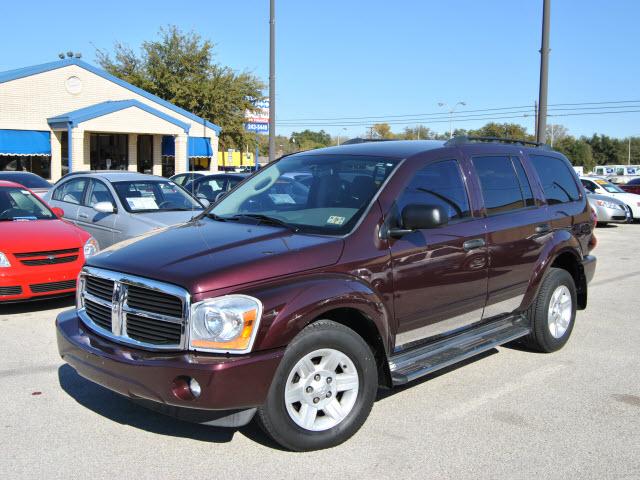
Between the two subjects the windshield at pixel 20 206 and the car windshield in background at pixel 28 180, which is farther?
the car windshield in background at pixel 28 180

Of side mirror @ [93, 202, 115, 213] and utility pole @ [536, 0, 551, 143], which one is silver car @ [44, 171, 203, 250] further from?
utility pole @ [536, 0, 551, 143]

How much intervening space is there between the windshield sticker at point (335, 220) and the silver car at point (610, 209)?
17620mm

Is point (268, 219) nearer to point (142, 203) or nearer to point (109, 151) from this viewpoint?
point (142, 203)

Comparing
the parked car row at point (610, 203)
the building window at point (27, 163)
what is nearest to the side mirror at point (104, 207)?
the parked car row at point (610, 203)

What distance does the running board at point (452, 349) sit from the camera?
423 cm

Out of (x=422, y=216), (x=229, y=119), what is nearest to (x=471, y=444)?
(x=422, y=216)

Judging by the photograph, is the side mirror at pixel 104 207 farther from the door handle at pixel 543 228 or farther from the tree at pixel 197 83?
the tree at pixel 197 83

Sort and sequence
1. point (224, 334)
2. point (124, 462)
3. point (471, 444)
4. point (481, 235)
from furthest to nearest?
1. point (481, 235)
2. point (471, 444)
3. point (124, 462)
4. point (224, 334)

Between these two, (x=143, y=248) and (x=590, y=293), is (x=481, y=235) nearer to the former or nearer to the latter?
(x=143, y=248)

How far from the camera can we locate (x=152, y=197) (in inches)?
390

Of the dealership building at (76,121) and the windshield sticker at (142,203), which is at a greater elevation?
the dealership building at (76,121)

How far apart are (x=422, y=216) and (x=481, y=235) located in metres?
0.97

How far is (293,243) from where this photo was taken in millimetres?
3955

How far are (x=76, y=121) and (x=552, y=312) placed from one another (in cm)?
2311
